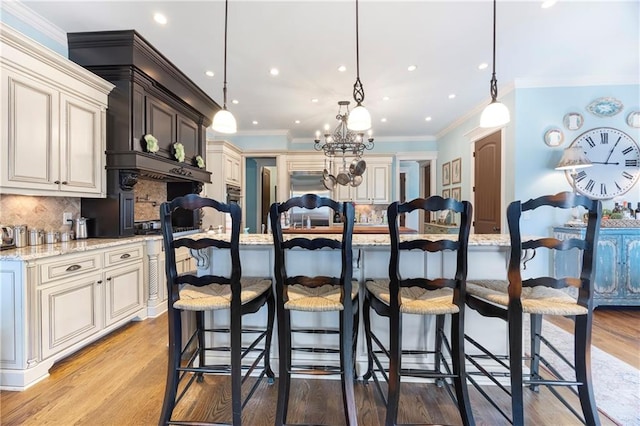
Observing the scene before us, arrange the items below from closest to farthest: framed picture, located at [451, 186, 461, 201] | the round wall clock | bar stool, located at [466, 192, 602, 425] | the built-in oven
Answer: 1. bar stool, located at [466, 192, 602, 425]
2. the round wall clock
3. the built-in oven
4. framed picture, located at [451, 186, 461, 201]

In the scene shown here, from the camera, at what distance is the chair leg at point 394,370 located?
4.61 ft

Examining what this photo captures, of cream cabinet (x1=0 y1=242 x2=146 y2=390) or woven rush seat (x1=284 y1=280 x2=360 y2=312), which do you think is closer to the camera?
woven rush seat (x1=284 y1=280 x2=360 y2=312)

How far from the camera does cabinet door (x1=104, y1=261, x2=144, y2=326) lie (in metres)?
2.61

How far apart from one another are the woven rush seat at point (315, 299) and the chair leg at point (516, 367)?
80 centimetres

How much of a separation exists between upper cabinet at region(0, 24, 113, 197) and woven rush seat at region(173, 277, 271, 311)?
5.78 feet

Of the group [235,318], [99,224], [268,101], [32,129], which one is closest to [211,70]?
[268,101]

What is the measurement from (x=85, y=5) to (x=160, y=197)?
2.38 metres

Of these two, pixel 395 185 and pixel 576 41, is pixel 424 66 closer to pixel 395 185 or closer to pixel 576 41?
pixel 576 41

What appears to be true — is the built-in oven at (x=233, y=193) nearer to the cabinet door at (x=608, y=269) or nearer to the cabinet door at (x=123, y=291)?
the cabinet door at (x=123, y=291)

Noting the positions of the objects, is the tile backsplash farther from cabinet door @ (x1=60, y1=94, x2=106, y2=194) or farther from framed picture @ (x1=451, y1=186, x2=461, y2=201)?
framed picture @ (x1=451, y1=186, x2=461, y2=201)

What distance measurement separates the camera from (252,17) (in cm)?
246

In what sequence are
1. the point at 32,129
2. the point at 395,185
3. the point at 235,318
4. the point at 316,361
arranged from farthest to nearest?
the point at 395,185
the point at 32,129
the point at 316,361
the point at 235,318

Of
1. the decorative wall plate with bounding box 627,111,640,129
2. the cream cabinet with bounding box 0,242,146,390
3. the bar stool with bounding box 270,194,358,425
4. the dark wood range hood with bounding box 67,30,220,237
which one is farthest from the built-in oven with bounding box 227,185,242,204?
the decorative wall plate with bounding box 627,111,640,129

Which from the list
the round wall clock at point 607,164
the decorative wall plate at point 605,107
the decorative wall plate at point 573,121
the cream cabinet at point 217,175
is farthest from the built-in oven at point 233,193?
the decorative wall plate at point 605,107
